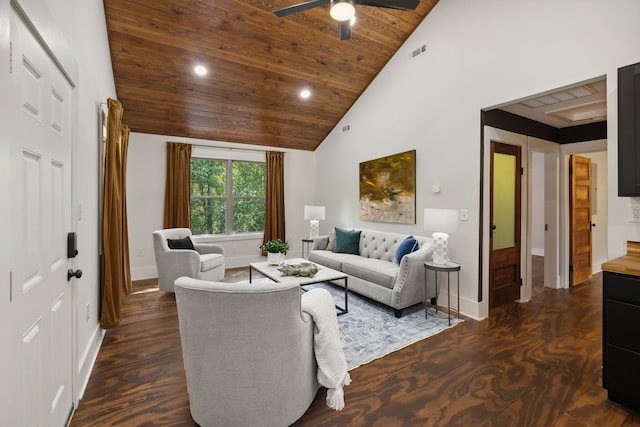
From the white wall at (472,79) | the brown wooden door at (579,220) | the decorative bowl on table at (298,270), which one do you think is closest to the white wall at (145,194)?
the decorative bowl on table at (298,270)

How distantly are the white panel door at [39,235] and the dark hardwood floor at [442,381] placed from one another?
423 millimetres

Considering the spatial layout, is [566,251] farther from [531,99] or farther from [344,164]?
[344,164]

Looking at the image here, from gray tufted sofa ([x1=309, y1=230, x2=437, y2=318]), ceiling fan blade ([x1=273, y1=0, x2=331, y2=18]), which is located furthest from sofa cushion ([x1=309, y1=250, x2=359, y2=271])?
ceiling fan blade ([x1=273, y1=0, x2=331, y2=18])

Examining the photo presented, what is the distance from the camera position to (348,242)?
15.8 feet

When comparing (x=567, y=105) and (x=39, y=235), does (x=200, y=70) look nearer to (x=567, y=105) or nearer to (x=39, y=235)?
(x=39, y=235)

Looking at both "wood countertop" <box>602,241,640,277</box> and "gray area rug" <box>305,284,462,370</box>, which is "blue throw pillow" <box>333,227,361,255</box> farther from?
"wood countertop" <box>602,241,640,277</box>

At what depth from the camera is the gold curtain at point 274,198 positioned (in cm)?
620

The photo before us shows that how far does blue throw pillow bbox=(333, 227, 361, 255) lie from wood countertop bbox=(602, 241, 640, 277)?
305cm

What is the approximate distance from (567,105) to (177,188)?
5580 millimetres

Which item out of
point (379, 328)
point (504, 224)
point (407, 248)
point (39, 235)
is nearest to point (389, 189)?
point (407, 248)

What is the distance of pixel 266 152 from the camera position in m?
6.20

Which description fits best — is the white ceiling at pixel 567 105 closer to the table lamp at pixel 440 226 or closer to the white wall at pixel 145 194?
the table lamp at pixel 440 226

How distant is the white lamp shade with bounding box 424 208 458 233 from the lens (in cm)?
323

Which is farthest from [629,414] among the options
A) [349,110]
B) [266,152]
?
[266,152]
